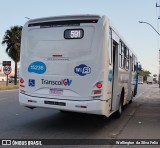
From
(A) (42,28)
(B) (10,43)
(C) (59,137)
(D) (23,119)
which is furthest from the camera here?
(B) (10,43)

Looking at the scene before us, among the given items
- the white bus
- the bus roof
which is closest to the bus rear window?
the white bus

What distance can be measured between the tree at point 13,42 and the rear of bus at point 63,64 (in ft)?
135

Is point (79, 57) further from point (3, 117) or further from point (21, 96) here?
point (3, 117)

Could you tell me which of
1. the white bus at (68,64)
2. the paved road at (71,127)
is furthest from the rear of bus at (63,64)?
the paved road at (71,127)

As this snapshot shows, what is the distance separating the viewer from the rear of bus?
884 centimetres

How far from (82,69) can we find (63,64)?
2.02ft

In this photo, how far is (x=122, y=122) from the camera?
460 inches

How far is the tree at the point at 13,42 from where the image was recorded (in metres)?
50.2

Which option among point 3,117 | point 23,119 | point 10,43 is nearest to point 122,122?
point 23,119

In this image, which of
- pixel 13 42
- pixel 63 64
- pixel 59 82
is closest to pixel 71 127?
pixel 59 82

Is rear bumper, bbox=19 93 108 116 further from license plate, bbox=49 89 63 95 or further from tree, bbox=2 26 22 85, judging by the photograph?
tree, bbox=2 26 22 85

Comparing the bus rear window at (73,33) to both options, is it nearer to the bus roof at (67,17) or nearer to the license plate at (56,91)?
the bus roof at (67,17)

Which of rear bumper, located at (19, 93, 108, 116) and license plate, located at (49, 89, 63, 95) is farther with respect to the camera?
license plate, located at (49, 89, 63, 95)

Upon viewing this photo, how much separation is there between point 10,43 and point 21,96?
4231 centimetres
